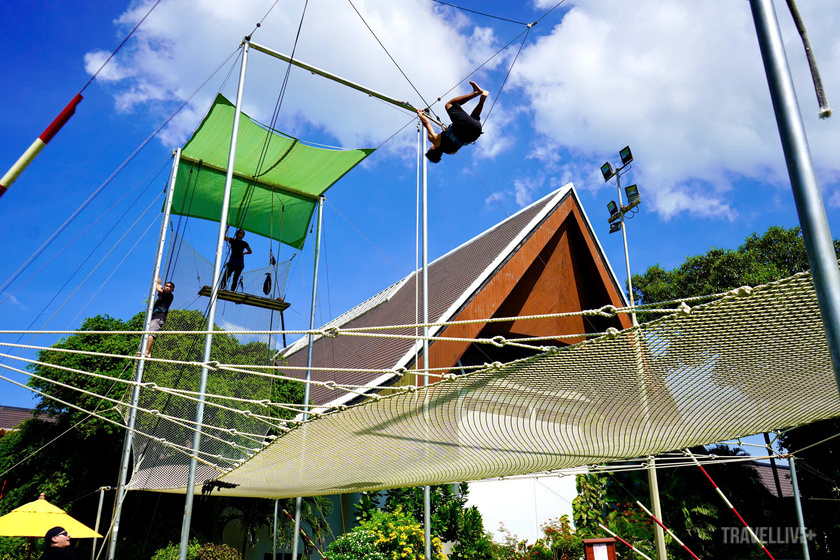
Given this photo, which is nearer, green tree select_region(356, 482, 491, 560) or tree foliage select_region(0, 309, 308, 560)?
green tree select_region(356, 482, 491, 560)

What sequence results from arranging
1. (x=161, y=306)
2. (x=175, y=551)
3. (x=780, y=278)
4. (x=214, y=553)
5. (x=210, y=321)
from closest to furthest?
(x=210, y=321) < (x=161, y=306) < (x=214, y=553) < (x=175, y=551) < (x=780, y=278)

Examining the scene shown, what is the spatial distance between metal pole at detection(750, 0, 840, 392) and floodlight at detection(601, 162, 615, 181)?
1035 centimetres

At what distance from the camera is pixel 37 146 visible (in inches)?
65.0

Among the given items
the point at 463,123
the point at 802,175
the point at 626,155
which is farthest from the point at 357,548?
the point at 626,155

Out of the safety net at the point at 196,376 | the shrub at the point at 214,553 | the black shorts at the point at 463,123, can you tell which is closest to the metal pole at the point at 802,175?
the black shorts at the point at 463,123

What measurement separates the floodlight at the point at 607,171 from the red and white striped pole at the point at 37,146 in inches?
446

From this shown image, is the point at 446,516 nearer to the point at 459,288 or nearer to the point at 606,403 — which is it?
the point at 459,288

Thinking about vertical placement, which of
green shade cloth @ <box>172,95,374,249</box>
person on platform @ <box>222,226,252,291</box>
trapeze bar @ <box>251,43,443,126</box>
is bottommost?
person on platform @ <box>222,226,252,291</box>

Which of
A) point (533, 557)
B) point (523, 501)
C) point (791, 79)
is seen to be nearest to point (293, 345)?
point (523, 501)

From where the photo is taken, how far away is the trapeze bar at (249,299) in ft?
23.9

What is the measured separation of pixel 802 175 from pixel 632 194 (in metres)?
9.73

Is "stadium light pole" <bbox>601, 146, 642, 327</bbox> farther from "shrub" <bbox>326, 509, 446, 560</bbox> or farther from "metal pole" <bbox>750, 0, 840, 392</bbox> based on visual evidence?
"metal pole" <bbox>750, 0, 840, 392</bbox>
